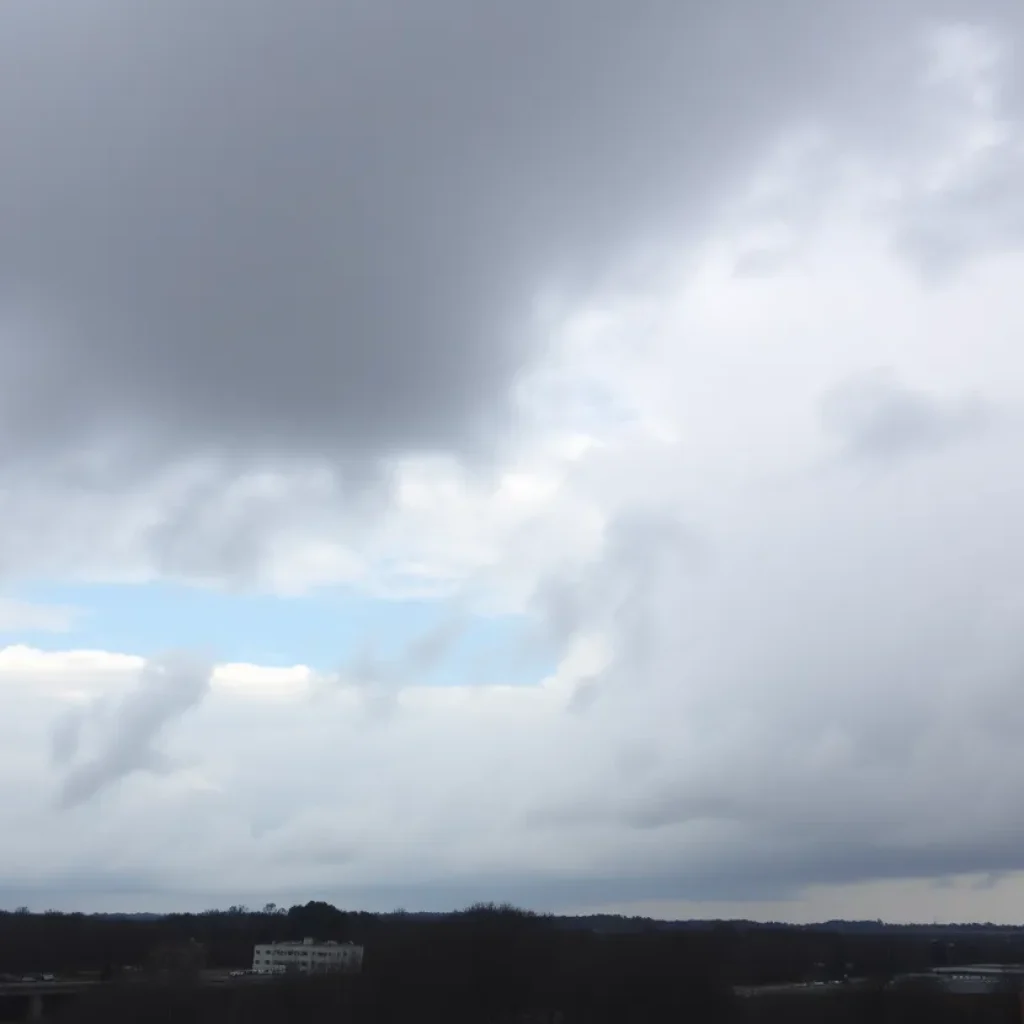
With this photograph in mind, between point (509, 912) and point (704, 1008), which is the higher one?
point (509, 912)

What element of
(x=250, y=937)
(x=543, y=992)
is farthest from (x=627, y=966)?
(x=250, y=937)

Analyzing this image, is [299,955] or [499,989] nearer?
[499,989]

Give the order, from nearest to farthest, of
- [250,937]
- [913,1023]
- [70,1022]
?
[70,1022]
[913,1023]
[250,937]

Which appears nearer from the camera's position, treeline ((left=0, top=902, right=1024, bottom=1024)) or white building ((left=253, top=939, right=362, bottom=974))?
treeline ((left=0, top=902, right=1024, bottom=1024))

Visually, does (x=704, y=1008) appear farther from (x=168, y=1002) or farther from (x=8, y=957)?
(x=8, y=957)

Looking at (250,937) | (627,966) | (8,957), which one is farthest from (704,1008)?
(250,937)

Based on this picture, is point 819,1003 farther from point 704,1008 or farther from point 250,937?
point 250,937

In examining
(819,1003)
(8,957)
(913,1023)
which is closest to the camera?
(913,1023)

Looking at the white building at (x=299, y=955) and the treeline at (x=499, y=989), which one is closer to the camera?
the treeline at (x=499, y=989)

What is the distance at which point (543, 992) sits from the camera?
78062 mm

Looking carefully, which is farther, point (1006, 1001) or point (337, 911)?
point (337, 911)

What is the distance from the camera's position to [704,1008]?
72.9 m

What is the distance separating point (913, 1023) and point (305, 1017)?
111 ft

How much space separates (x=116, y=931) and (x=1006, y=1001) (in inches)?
3887
